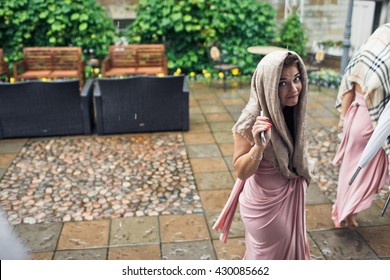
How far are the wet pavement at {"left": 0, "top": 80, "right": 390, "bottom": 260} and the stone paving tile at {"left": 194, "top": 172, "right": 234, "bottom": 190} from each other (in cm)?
1

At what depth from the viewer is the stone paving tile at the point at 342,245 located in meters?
3.91

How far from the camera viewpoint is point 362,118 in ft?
12.9

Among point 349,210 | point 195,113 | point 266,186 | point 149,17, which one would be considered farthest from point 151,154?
point 149,17

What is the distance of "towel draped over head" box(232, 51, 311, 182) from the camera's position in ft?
7.63

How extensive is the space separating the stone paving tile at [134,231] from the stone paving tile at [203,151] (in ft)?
6.23

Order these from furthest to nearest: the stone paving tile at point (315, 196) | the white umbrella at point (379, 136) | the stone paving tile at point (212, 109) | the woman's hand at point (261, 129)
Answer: the stone paving tile at point (212, 109), the stone paving tile at point (315, 196), the white umbrella at point (379, 136), the woman's hand at point (261, 129)

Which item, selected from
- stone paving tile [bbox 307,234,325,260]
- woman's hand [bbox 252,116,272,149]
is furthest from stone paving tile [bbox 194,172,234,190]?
woman's hand [bbox 252,116,272,149]

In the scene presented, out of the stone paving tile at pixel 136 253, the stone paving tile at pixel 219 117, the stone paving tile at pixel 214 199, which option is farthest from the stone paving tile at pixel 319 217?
the stone paving tile at pixel 219 117

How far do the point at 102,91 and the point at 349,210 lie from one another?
4.33 metres

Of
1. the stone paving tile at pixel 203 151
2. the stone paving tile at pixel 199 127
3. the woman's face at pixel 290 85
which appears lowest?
the stone paving tile at pixel 203 151

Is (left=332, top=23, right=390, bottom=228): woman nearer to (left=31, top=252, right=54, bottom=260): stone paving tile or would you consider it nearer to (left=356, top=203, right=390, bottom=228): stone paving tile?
(left=356, top=203, right=390, bottom=228): stone paving tile

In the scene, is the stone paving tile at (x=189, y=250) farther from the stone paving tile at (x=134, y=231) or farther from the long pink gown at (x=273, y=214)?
the long pink gown at (x=273, y=214)

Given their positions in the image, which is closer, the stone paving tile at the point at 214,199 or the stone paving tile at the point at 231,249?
the stone paving tile at the point at 231,249

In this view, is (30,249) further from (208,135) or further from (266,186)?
(208,135)
